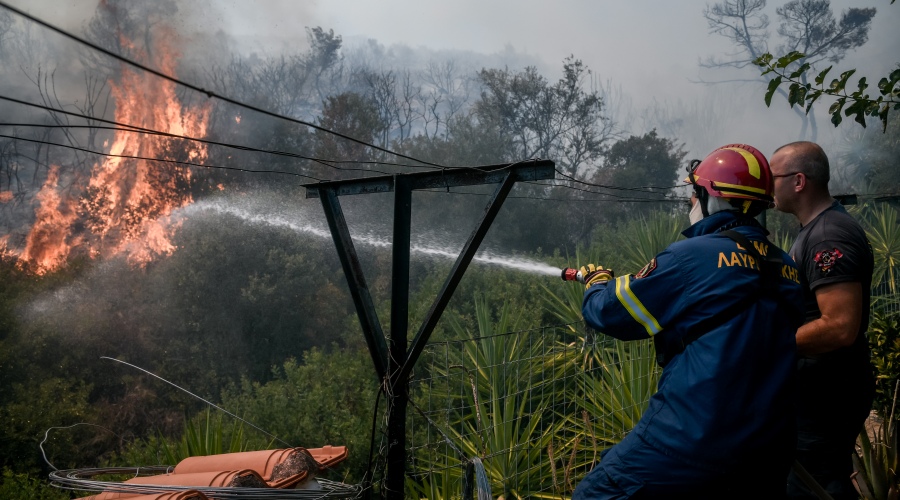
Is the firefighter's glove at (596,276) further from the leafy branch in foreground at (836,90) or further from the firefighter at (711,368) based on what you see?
the leafy branch in foreground at (836,90)

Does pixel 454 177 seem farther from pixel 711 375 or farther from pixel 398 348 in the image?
pixel 711 375

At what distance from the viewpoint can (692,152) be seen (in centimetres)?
3247

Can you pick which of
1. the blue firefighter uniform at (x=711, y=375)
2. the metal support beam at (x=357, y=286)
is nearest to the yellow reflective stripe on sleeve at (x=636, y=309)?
the blue firefighter uniform at (x=711, y=375)

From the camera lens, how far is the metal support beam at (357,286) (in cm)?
354

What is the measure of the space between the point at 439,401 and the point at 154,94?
9.59m

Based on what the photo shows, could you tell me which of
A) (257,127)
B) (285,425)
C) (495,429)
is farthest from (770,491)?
(257,127)

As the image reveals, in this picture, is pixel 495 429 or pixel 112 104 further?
pixel 112 104

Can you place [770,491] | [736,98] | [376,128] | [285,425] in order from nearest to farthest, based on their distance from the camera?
1. [770,491]
2. [285,425]
3. [376,128]
4. [736,98]

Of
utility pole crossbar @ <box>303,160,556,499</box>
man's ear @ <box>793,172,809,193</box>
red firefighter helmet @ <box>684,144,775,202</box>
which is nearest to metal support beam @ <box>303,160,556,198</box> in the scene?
utility pole crossbar @ <box>303,160,556,499</box>

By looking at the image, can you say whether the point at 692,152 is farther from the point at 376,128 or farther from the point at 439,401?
the point at 439,401

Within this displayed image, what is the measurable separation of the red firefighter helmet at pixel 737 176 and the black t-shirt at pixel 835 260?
56cm

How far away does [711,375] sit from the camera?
196 centimetres

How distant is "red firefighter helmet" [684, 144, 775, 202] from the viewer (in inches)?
90.4

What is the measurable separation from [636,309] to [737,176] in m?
0.62
